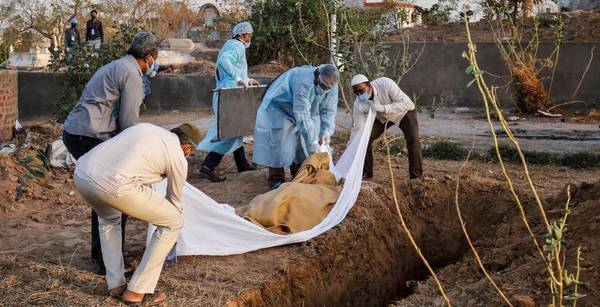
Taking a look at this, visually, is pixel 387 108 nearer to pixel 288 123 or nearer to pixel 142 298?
pixel 288 123

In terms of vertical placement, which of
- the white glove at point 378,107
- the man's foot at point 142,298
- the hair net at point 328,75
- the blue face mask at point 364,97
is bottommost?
the man's foot at point 142,298

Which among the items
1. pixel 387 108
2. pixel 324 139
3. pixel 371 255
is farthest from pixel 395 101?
pixel 371 255

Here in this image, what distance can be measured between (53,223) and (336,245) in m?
2.52

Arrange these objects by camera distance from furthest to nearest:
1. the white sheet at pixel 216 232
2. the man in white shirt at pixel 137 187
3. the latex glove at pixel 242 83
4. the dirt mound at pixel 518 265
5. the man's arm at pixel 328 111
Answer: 1. the latex glove at pixel 242 83
2. the man's arm at pixel 328 111
3. the white sheet at pixel 216 232
4. the dirt mound at pixel 518 265
5. the man in white shirt at pixel 137 187

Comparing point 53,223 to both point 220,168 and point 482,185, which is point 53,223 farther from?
point 482,185

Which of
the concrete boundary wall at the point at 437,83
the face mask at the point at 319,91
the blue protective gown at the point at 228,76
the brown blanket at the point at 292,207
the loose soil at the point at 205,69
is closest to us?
the brown blanket at the point at 292,207

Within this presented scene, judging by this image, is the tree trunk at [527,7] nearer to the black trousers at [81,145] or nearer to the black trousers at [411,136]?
the black trousers at [411,136]

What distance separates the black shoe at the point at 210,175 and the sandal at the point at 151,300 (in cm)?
342

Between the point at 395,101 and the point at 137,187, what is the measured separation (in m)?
3.48

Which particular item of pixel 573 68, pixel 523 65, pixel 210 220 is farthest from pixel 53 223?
pixel 573 68

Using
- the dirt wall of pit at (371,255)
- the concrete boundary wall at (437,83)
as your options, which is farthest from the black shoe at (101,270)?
the concrete boundary wall at (437,83)

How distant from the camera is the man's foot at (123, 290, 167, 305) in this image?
438 cm

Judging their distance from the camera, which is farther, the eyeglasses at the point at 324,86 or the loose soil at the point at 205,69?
the loose soil at the point at 205,69

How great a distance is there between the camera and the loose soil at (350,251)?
471 centimetres
